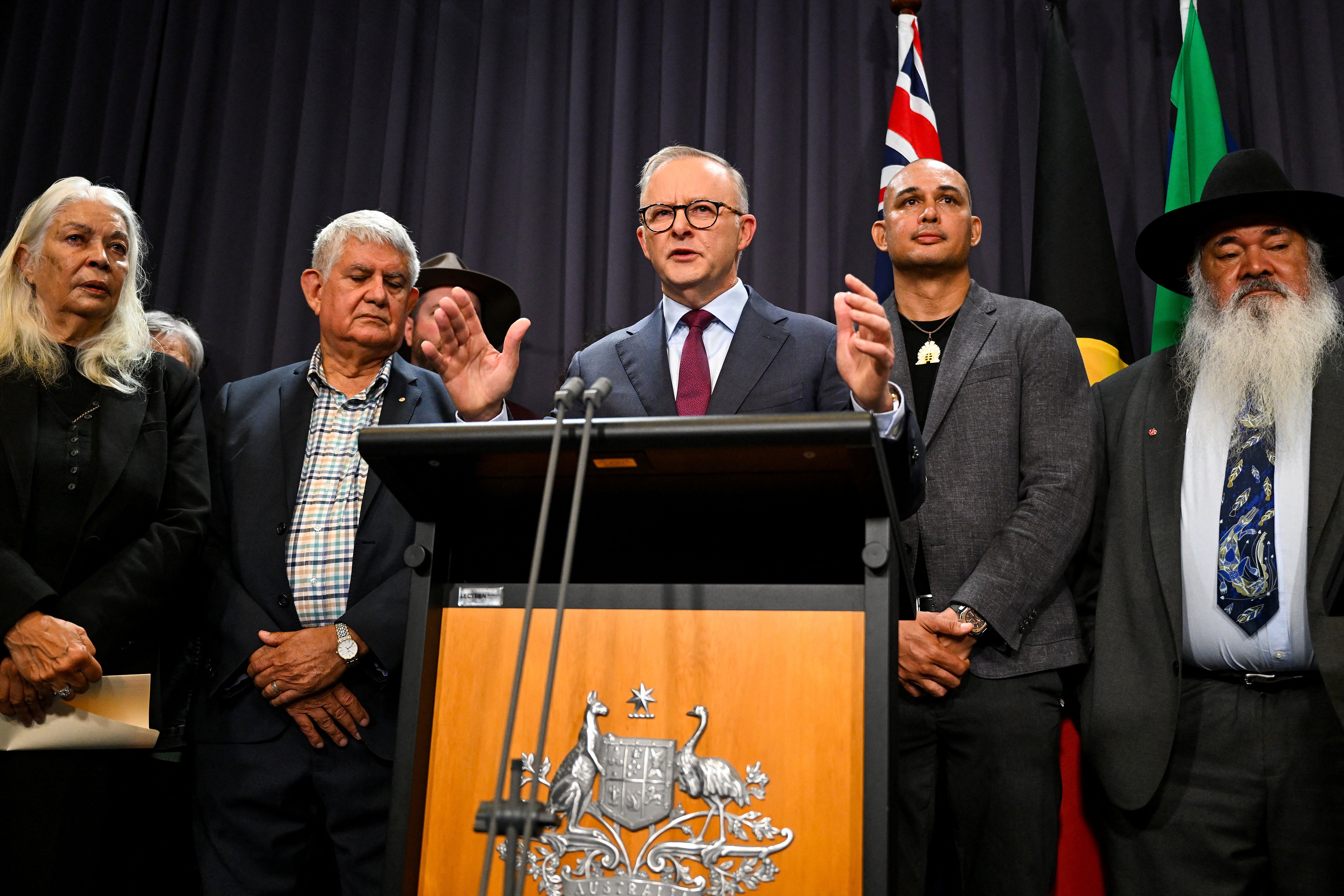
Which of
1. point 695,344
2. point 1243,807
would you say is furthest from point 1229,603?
point 695,344

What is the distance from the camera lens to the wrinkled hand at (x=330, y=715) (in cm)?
219

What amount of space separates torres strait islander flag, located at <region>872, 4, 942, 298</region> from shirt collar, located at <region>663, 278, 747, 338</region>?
1.19 m

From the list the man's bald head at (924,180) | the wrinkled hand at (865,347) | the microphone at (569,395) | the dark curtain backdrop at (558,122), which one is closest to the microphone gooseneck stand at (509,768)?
the microphone at (569,395)

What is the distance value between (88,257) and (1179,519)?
2.41 meters

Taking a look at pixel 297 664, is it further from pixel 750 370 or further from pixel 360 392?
pixel 750 370

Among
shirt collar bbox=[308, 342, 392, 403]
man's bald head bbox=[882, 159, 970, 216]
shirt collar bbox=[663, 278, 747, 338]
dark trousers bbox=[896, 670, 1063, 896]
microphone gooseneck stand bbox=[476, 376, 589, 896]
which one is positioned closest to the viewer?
microphone gooseneck stand bbox=[476, 376, 589, 896]

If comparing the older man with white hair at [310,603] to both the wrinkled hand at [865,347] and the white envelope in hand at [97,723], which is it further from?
the wrinkled hand at [865,347]

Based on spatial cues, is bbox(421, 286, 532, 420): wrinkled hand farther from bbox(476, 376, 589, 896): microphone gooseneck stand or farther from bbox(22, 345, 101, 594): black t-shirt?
bbox(22, 345, 101, 594): black t-shirt

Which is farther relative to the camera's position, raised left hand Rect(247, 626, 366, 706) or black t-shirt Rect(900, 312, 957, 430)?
black t-shirt Rect(900, 312, 957, 430)

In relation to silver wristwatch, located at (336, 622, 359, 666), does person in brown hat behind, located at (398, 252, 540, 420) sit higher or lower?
higher

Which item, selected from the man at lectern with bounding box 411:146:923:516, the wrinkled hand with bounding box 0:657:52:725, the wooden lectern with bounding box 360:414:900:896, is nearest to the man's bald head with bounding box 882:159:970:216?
the man at lectern with bounding box 411:146:923:516

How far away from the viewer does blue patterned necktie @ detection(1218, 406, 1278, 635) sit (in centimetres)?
214

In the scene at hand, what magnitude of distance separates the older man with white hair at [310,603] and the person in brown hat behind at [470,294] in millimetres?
564

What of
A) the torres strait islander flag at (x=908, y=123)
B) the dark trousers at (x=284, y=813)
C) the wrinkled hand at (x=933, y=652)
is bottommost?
the dark trousers at (x=284, y=813)
